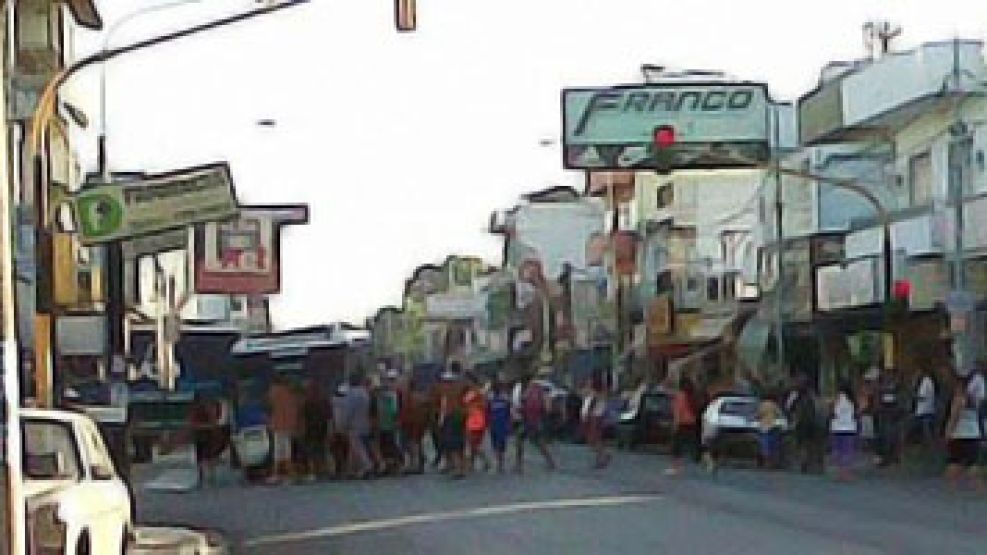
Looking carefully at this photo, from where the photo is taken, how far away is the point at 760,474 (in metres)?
38.0

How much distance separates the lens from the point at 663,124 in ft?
209

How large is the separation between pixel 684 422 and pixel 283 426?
21.5 feet

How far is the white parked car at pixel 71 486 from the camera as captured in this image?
16266 millimetres

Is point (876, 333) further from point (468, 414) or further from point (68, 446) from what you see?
point (68, 446)

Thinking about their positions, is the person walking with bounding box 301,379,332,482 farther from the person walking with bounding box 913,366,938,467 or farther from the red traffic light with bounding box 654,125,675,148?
the red traffic light with bounding box 654,125,675,148

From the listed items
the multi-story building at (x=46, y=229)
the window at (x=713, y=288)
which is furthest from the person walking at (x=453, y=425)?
the window at (x=713, y=288)

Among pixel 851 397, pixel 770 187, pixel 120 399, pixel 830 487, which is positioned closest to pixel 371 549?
pixel 830 487

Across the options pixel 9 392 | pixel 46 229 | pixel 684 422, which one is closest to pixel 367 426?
pixel 684 422

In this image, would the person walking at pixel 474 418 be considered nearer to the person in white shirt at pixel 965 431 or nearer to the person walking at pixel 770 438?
the person walking at pixel 770 438

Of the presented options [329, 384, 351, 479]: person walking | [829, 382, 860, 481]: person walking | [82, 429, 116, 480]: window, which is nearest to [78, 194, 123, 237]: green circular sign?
[329, 384, 351, 479]: person walking

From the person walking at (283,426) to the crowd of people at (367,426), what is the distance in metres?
0.01

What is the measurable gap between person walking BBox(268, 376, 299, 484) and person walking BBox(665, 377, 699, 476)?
5.89 metres

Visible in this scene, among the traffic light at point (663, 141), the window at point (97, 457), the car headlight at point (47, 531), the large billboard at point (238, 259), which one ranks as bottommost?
the car headlight at point (47, 531)

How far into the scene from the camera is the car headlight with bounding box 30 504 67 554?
52.7ft
